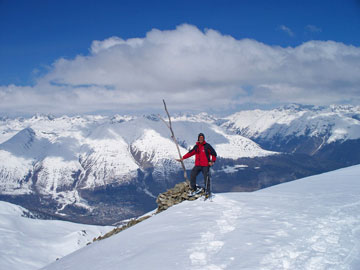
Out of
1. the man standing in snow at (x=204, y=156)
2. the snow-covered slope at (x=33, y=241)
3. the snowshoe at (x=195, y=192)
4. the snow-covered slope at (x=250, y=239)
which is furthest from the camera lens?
the snow-covered slope at (x=33, y=241)

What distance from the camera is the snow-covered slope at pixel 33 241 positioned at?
123312 mm

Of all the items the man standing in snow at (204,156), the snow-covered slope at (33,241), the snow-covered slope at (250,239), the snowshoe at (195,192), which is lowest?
the snow-covered slope at (33,241)

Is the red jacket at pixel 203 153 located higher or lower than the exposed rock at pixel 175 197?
higher

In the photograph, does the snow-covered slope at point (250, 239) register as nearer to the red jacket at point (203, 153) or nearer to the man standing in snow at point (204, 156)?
the man standing in snow at point (204, 156)

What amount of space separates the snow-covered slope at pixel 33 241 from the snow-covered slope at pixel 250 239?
12916 centimetres

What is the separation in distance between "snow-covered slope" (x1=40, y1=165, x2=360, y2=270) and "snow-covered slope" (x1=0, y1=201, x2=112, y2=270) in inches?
5085

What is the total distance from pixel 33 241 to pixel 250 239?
177 meters

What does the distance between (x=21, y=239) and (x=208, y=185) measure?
170 m

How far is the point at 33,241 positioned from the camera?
502 feet

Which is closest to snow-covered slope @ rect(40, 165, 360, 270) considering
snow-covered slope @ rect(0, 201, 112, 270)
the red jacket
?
the red jacket

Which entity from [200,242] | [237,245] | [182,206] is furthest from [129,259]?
[182,206]

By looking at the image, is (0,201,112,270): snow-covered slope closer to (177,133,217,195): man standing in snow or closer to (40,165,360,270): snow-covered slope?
(177,133,217,195): man standing in snow

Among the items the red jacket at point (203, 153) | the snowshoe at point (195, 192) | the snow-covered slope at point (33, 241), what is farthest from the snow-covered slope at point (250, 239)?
the snow-covered slope at point (33, 241)

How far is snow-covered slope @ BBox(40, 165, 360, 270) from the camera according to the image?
763 centimetres
